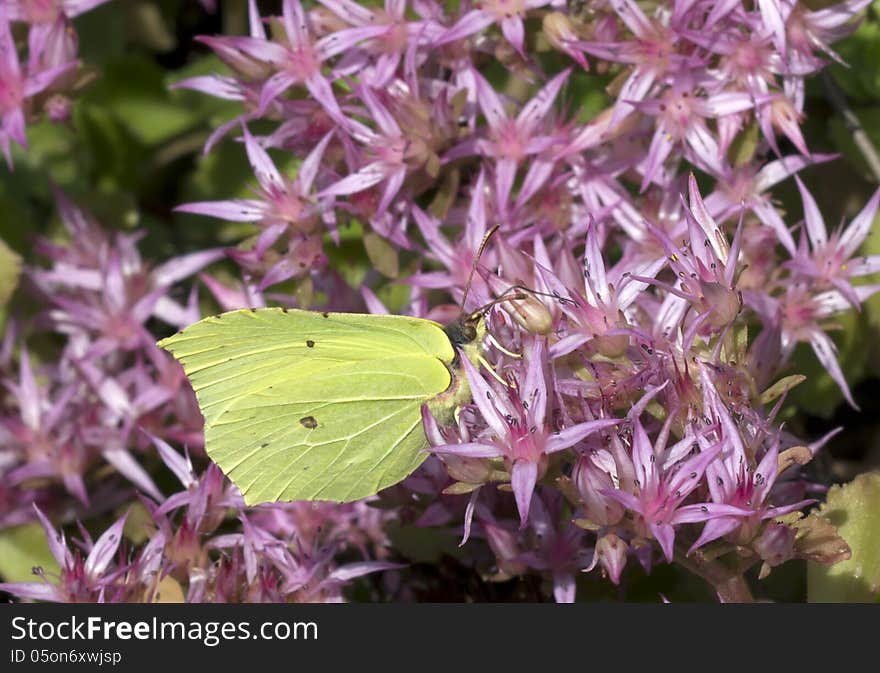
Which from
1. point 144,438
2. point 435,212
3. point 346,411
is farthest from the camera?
point 144,438

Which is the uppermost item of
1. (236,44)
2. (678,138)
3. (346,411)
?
(236,44)

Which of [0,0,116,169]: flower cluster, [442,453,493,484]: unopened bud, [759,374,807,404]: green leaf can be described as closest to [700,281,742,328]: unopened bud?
[759,374,807,404]: green leaf

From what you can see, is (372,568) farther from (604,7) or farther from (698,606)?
(604,7)

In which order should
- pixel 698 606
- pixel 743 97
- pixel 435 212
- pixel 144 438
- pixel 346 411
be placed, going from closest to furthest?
pixel 698 606 → pixel 346 411 → pixel 743 97 → pixel 435 212 → pixel 144 438

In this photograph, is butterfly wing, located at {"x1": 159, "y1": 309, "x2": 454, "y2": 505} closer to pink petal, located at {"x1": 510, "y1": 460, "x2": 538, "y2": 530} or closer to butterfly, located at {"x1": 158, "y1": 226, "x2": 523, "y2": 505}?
butterfly, located at {"x1": 158, "y1": 226, "x2": 523, "y2": 505}

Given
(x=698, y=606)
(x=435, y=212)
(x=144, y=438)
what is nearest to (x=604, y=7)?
(x=435, y=212)

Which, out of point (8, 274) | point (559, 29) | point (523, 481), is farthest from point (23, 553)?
point (559, 29)

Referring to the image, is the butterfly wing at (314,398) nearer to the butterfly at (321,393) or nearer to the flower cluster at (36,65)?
the butterfly at (321,393)
